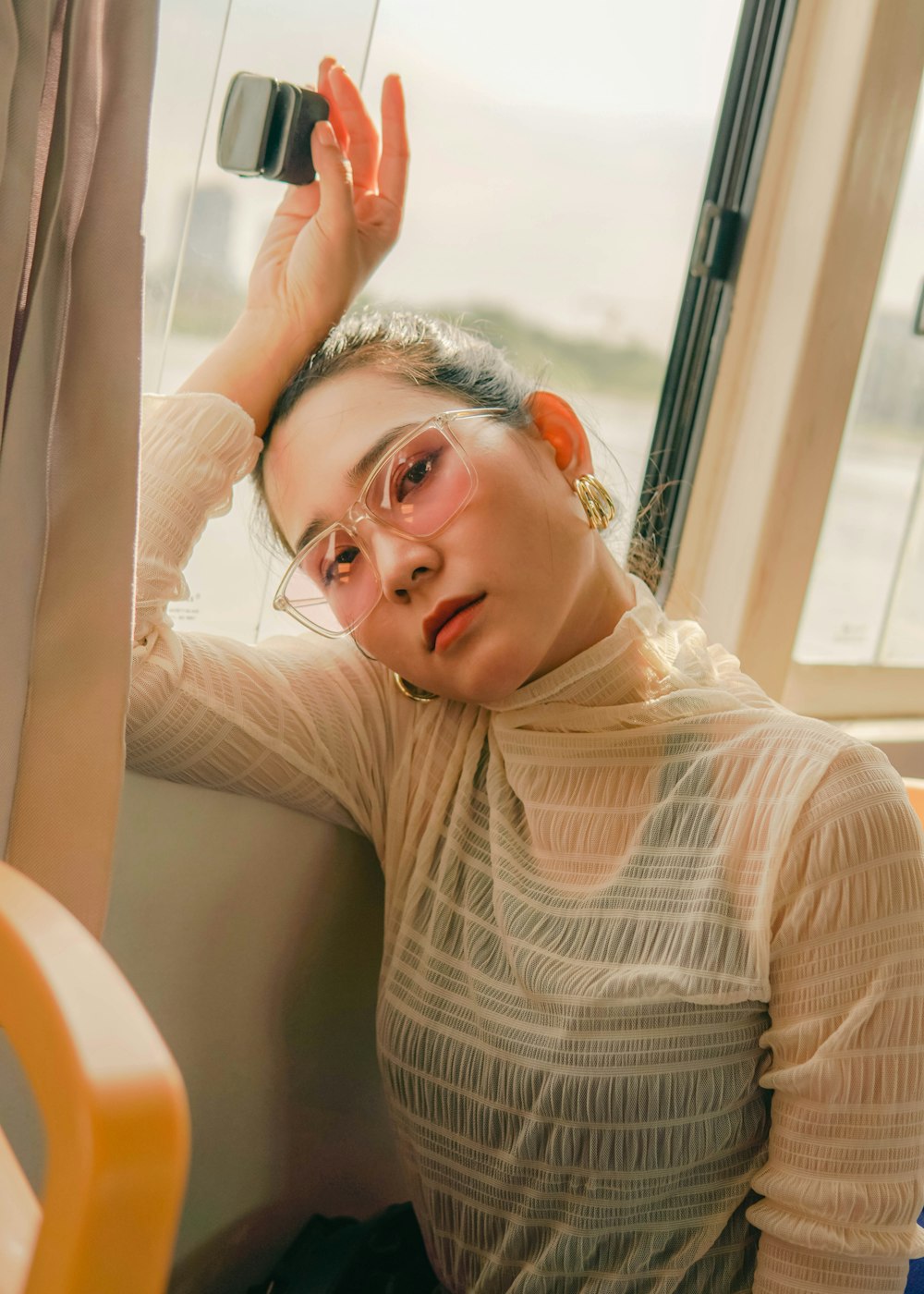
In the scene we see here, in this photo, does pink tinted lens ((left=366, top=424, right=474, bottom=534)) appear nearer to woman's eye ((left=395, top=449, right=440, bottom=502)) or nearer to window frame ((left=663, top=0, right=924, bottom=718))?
woman's eye ((left=395, top=449, right=440, bottom=502))

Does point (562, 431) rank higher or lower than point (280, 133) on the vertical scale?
lower

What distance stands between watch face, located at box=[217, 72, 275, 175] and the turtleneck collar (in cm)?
59

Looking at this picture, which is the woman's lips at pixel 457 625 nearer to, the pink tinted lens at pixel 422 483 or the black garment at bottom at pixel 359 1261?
the pink tinted lens at pixel 422 483

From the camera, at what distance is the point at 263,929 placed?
1.27 metres

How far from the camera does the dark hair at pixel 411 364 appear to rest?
A: 112 cm

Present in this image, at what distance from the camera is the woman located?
956mm

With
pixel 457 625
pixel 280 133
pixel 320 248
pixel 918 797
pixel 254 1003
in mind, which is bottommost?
pixel 254 1003

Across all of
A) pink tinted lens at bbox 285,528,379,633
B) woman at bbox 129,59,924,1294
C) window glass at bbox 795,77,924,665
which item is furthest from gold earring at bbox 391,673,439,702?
window glass at bbox 795,77,924,665

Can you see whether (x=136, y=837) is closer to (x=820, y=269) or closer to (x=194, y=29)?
(x=194, y=29)

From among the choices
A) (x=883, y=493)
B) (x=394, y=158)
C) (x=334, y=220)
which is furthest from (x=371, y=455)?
(x=883, y=493)

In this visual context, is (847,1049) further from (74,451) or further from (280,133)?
(280,133)

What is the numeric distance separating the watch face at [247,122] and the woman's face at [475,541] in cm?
24

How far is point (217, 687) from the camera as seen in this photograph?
3.61 feet

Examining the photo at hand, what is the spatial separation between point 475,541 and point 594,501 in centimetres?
16
